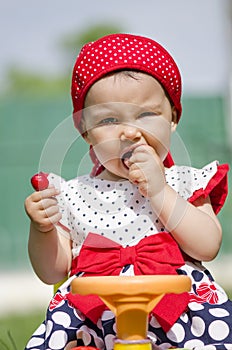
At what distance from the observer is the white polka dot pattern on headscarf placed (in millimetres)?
1466

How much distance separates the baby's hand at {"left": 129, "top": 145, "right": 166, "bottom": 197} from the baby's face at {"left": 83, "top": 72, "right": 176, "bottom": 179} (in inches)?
1.0

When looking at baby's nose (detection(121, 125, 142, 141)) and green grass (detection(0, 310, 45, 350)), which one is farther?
green grass (detection(0, 310, 45, 350))

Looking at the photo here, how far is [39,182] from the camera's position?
136 cm

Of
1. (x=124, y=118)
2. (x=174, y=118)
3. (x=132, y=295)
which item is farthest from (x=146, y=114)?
(x=132, y=295)

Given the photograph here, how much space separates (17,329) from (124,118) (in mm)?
1277

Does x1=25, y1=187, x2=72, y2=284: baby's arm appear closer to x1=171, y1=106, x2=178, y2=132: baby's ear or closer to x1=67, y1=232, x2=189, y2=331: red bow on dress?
x1=67, y1=232, x2=189, y2=331: red bow on dress

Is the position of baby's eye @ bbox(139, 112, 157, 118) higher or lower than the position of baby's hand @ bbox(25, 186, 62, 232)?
higher

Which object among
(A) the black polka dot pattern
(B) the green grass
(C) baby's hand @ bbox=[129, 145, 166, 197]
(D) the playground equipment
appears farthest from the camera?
(B) the green grass

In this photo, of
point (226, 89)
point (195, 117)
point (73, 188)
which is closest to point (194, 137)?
point (195, 117)

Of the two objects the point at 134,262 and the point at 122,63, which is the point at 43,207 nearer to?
the point at 134,262

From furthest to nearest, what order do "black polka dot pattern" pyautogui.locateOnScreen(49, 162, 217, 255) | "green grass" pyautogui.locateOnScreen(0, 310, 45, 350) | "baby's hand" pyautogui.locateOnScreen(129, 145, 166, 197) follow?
"green grass" pyautogui.locateOnScreen(0, 310, 45, 350) → "black polka dot pattern" pyautogui.locateOnScreen(49, 162, 217, 255) → "baby's hand" pyautogui.locateOnScreen(129, 145, 166, 197)

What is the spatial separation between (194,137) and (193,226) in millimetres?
5037

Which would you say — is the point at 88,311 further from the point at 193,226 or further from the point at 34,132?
the point at 34,132

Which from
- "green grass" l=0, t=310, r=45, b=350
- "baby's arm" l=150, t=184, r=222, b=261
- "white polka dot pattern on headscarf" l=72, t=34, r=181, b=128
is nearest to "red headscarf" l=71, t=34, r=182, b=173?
"white polka dot pattern on headscarf" l=72, t=34, r=181, b=128
